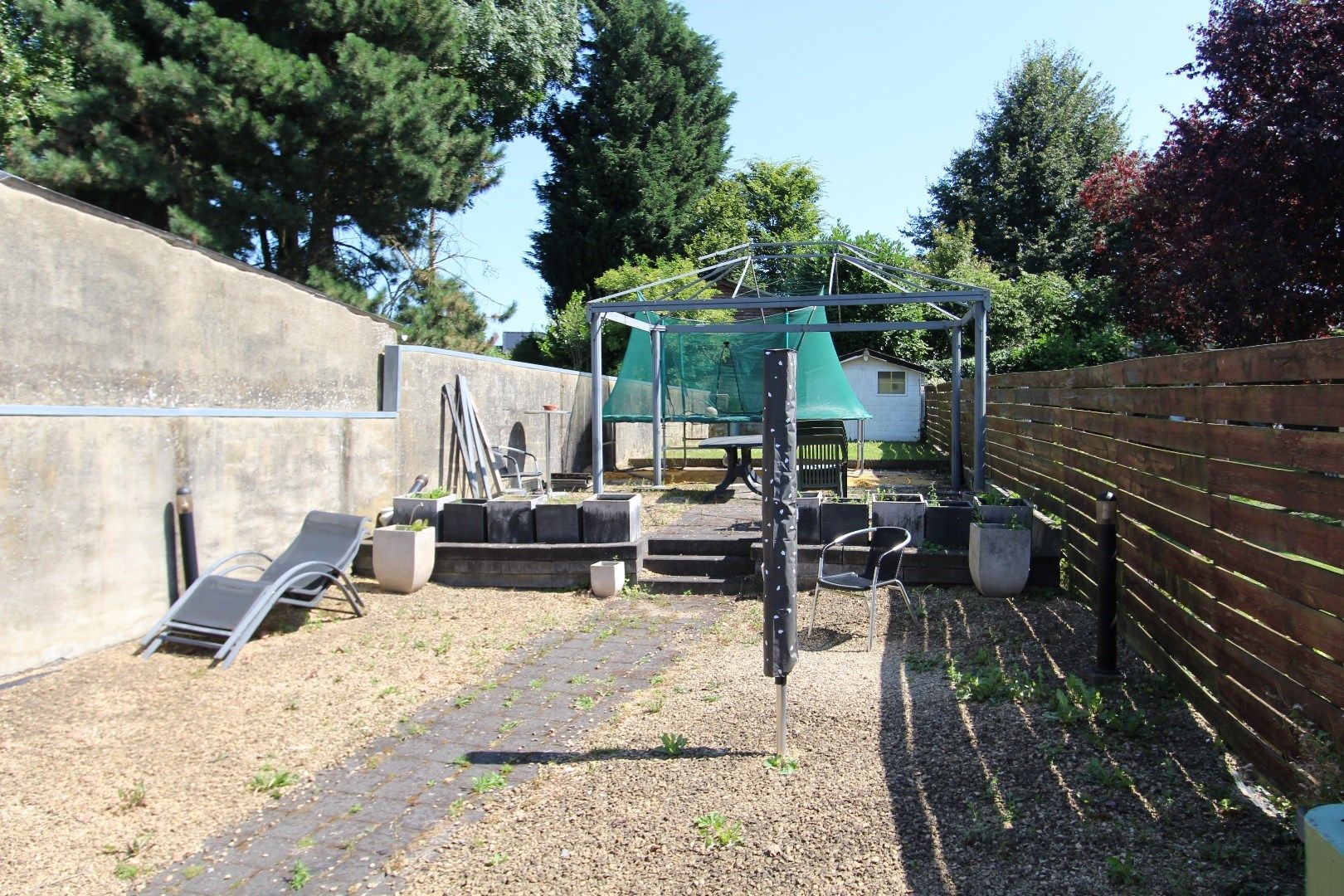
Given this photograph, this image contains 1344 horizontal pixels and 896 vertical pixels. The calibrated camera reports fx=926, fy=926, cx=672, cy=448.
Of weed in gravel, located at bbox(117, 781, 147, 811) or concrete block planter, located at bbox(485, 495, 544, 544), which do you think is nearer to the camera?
weed in gravel, located at bbox(117, 781, 147, 811)

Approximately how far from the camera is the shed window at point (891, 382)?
21.2m

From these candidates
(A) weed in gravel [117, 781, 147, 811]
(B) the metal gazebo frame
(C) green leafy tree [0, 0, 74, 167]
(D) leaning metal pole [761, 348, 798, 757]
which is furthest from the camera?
(C) green leafy tree [0, 0, 74, 167]

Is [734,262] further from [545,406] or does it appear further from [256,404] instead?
[256,404]

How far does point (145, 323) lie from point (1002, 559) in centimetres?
551

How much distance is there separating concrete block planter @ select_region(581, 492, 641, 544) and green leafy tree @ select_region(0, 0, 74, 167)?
11.9m

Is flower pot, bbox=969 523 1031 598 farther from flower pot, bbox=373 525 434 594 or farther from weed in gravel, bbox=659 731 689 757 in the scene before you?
flower pot, bbox=373 525 434 594

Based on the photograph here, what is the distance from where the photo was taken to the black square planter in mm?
6832

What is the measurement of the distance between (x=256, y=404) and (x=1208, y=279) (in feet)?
37.3

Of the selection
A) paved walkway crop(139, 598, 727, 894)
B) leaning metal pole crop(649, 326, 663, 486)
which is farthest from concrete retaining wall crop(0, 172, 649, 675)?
leaning metal pole crop(649, 326, 663, 486)

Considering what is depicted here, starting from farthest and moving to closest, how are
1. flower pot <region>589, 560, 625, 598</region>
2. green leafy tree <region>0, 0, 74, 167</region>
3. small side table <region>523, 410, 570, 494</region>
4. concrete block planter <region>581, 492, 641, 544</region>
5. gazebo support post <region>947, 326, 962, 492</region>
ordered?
green leafy tree <region>0, 0, 74, 167</region>, small side table <region>523, 410, 570, 494</region>, gazebo support post <region>947, 326, 962, 492</region>, concrete block planter <region>581, 492, 641, 544</region>, flower pot <region>589, 560, 625, 598</region>

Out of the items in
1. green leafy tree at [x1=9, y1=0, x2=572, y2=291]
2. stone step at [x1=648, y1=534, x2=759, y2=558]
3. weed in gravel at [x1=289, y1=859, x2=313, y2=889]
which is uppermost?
green leafy tree at [x1=9, y1=0, x2=572, y2=291]

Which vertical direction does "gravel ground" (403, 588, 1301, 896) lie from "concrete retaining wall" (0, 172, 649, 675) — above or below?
below

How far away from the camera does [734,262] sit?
11.3 m

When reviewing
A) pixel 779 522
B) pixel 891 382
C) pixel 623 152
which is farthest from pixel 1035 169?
pixel 779 522
